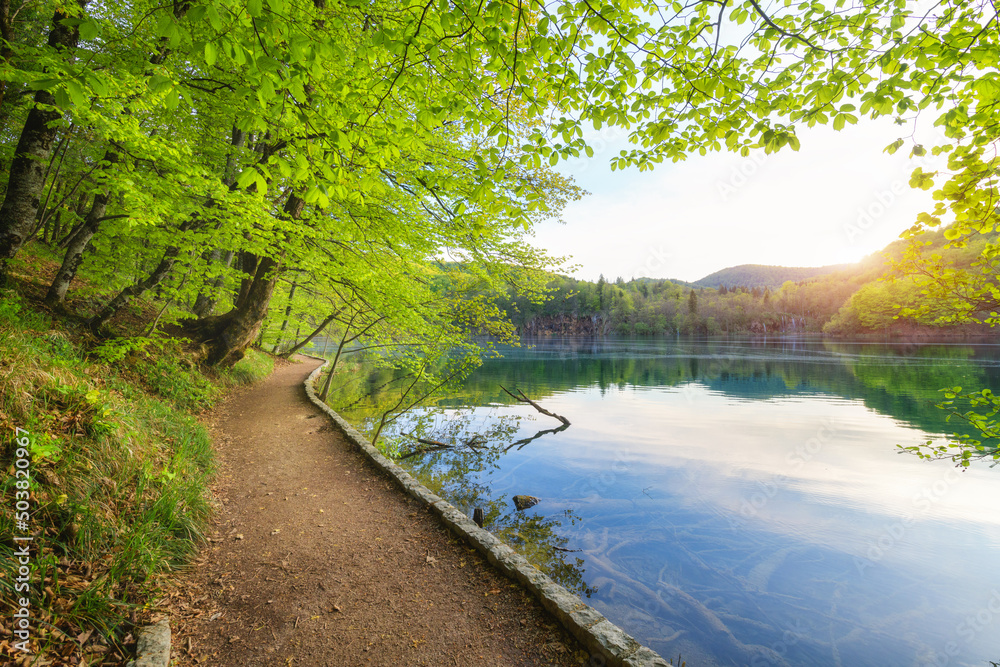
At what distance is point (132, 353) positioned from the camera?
782 centimetres

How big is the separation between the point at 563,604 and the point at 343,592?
6.50 ft

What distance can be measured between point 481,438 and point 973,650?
9.27m

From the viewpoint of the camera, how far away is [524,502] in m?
7.34

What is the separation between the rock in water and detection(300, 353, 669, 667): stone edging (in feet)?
8.65

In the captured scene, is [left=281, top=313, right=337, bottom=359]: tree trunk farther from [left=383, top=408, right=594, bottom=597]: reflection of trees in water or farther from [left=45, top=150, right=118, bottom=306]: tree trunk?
[left=45, top=150, right=118, bottom=306]: tree trunk

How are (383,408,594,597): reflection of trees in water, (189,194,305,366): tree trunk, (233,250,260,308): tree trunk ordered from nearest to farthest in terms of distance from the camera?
1. (383,408,594,597): reflection of trees in water
2. (189,194,305,366): tree trunk
3. (233,250,260,308): tree trunk

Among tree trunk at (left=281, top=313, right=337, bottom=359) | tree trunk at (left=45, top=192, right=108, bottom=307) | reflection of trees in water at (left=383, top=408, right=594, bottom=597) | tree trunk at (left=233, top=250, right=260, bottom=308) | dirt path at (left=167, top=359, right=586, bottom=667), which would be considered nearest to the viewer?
dirt path at (left=167, top=359, right=586, bottom=667)

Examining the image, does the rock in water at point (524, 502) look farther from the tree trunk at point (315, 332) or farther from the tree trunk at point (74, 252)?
the tree trunk at point (74, 252)

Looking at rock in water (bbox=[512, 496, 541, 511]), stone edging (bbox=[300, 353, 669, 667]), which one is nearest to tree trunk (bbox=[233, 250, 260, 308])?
stone edging (bbox=[300, 353, 669, 667])

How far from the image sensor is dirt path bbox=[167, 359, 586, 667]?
2869mm

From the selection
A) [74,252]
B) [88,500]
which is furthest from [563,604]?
[74,252]

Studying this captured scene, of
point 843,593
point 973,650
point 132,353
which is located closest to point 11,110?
point 132,353

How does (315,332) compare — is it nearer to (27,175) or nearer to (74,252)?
(74,252)

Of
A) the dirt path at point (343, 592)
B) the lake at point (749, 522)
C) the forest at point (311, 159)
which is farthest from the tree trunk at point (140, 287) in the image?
the lake at point (749, 522)
